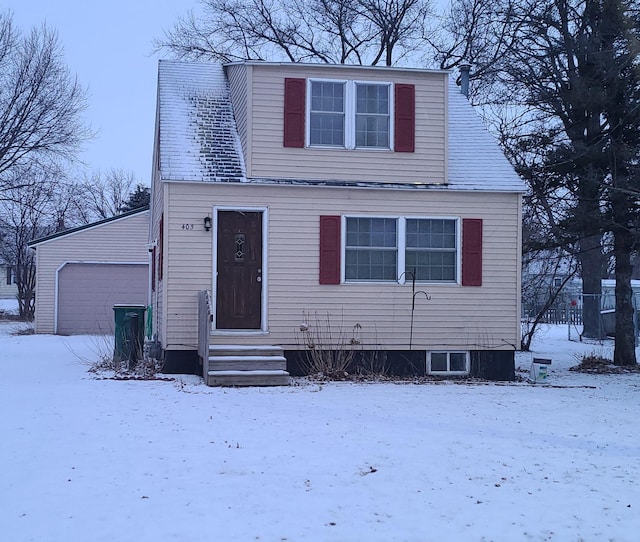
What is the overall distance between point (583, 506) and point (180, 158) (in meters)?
9.01

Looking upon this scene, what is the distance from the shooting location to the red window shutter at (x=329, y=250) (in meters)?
12.9

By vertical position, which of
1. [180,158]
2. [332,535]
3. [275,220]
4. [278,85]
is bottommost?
[332,535]

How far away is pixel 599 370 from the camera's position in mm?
15859

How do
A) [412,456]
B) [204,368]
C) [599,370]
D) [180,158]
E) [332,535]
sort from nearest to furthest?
[332,535] → [412,456] → [204,368] → [180,158] → [599,370]

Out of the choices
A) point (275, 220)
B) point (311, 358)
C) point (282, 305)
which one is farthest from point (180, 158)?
point (311, 358)

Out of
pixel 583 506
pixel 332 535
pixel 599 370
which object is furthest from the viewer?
pixel 599 370

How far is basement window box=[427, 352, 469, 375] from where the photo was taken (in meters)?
13.3

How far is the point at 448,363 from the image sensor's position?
13.4 m

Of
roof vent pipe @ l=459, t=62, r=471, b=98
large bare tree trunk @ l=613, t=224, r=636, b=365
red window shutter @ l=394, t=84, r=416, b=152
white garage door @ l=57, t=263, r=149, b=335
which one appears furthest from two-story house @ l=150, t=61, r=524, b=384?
white garage door @ l=57, t=263, r=149, b=335

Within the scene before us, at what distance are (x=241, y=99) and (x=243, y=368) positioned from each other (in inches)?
192

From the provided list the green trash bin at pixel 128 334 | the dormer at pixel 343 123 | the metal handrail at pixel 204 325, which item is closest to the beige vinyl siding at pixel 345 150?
the dormer at pixel 343 123

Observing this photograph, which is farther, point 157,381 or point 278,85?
point 278,85

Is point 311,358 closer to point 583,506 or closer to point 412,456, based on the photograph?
point 412,456

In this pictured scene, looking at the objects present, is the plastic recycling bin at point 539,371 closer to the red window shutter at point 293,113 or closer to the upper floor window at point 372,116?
the upper floor window at point 372,116
